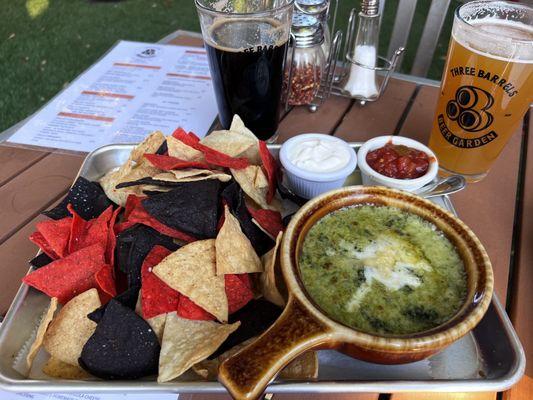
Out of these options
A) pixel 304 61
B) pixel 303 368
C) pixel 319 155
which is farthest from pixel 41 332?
pixel 304 61

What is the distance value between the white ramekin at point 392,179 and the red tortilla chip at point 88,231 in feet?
2.19

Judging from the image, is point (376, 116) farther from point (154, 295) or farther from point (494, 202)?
point (154, 295)

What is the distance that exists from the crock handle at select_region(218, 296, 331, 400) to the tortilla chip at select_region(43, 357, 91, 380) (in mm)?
338

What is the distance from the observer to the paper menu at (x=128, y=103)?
149 cm

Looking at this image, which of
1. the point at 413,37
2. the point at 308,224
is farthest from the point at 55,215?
the point at 413,37

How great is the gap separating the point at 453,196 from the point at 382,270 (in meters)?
0.52

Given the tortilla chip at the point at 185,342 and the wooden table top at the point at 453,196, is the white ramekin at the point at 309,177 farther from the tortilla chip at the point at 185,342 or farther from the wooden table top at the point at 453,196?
the tortilla chip at the point at 185,342


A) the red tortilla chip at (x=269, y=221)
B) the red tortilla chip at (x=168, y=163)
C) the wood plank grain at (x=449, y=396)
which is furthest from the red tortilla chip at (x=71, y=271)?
the wood plank grain at (x=449, y=396)

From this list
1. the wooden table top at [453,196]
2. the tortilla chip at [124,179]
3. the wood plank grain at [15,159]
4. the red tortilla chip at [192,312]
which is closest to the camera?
the red tortilla chip at [192,312]

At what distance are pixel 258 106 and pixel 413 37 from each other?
9.83ft

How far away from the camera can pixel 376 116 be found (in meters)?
1.56

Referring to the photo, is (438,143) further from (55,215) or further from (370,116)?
(55,215)

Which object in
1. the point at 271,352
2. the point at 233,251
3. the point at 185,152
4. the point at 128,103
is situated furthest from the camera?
the point at 128,103

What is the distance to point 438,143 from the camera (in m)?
1.31
